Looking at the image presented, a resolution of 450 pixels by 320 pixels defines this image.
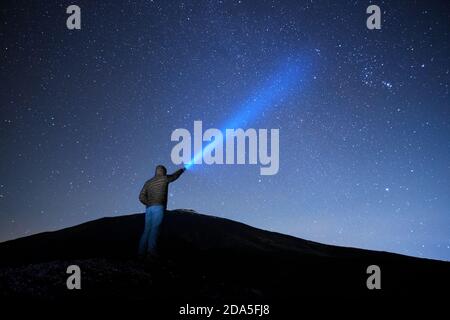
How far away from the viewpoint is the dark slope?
6578 mm

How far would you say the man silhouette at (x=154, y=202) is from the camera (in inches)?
289

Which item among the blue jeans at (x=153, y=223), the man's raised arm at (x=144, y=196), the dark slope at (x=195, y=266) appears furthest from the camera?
the man's raised arm at (x=144, y=196)

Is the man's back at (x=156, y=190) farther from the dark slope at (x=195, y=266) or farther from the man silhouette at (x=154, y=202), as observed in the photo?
the dark slope at (x=195, y=266)

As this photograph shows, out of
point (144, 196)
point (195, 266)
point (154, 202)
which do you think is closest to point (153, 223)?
point (154, 202)

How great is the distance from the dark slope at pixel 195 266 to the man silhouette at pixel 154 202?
0.47 m

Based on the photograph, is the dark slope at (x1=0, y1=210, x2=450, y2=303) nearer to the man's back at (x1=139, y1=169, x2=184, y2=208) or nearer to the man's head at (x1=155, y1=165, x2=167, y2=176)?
the man's back at (x1=139, y1=169, x2=184, y2=208)

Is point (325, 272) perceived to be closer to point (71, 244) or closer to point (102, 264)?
point (102, 264)

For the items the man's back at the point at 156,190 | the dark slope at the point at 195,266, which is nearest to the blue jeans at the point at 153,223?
the man's back at the point at 156,190

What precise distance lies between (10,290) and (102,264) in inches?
65.4

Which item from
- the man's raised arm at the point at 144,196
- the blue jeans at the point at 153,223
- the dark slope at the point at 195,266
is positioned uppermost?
the man's raised arm at the point at 144,196

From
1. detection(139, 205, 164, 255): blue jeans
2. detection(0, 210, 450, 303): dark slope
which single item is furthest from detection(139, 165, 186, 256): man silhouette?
detection(0, 210, 450, 303): dark slope

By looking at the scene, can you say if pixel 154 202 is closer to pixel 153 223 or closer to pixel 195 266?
pixel 153 223

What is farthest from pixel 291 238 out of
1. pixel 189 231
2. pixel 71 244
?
pixel 71 244

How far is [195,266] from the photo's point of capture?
902 cm
